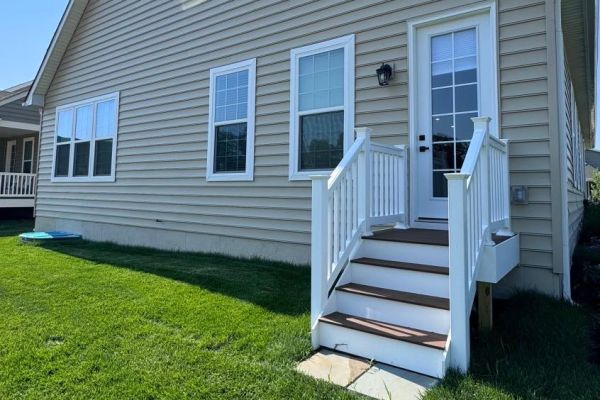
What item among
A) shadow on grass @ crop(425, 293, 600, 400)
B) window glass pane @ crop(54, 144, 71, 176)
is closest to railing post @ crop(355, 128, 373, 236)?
shadow on grass @ crop(425, 293, 600, 400)

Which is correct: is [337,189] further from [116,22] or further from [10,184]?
[10,184]

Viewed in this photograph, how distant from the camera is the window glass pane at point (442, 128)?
432cm

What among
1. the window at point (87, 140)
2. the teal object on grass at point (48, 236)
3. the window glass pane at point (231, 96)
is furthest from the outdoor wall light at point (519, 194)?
the teal object on grass at point (48, 236)

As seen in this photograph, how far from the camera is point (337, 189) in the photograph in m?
3.28

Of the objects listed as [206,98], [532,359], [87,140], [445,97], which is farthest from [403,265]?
[87,140]

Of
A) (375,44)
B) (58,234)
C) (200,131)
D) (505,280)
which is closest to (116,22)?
(200,131)

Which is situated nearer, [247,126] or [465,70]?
[465,70]

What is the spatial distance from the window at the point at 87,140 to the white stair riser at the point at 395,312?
261 inches

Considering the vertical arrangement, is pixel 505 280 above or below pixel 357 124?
below

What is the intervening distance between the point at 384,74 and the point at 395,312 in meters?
2.80

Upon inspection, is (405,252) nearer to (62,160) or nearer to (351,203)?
(351,203)

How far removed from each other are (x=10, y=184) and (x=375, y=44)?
1337cm

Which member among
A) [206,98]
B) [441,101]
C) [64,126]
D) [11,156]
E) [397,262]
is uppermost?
[11,156]

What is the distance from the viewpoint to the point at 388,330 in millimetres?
2781
